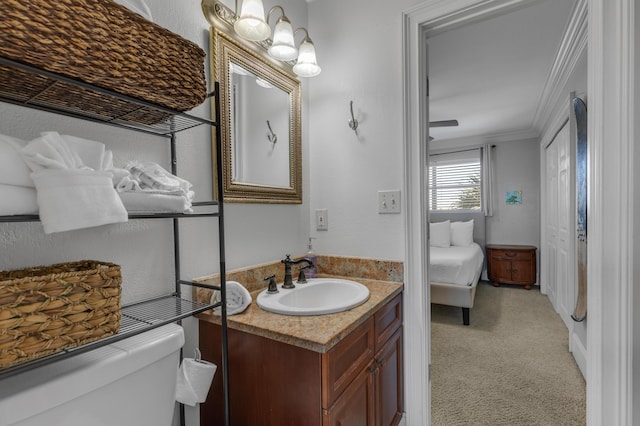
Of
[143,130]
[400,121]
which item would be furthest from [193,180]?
[400,121]

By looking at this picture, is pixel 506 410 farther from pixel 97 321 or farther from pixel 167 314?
pixel 97 321

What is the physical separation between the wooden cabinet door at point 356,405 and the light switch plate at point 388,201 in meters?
0.75

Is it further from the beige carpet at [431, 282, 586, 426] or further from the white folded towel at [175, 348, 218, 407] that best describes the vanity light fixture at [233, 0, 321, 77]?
the beige carpet at [431, 282, 586, 426]

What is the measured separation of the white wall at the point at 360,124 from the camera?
5.19ft

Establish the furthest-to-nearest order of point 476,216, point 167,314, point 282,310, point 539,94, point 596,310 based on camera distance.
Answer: point 476,216 → point 539,94 → point 596,310 → point 282,310 → point 167,314

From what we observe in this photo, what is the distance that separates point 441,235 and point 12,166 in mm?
4588

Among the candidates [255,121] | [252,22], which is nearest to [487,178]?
[255,121]

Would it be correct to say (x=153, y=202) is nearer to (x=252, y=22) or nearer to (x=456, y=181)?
(x=252, y=22)

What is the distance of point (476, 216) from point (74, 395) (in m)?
5.22

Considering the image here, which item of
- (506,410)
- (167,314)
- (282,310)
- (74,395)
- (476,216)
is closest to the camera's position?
(74,395)

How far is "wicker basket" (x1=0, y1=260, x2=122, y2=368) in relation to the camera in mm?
535

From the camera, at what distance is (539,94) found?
3193 mm

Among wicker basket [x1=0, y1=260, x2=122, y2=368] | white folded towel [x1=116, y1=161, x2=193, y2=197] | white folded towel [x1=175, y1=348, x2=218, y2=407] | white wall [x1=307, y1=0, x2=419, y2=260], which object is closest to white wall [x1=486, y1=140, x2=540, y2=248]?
white wall [x1=307, y1=0, x2=419, y2=260]

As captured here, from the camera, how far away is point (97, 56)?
2.08ft
